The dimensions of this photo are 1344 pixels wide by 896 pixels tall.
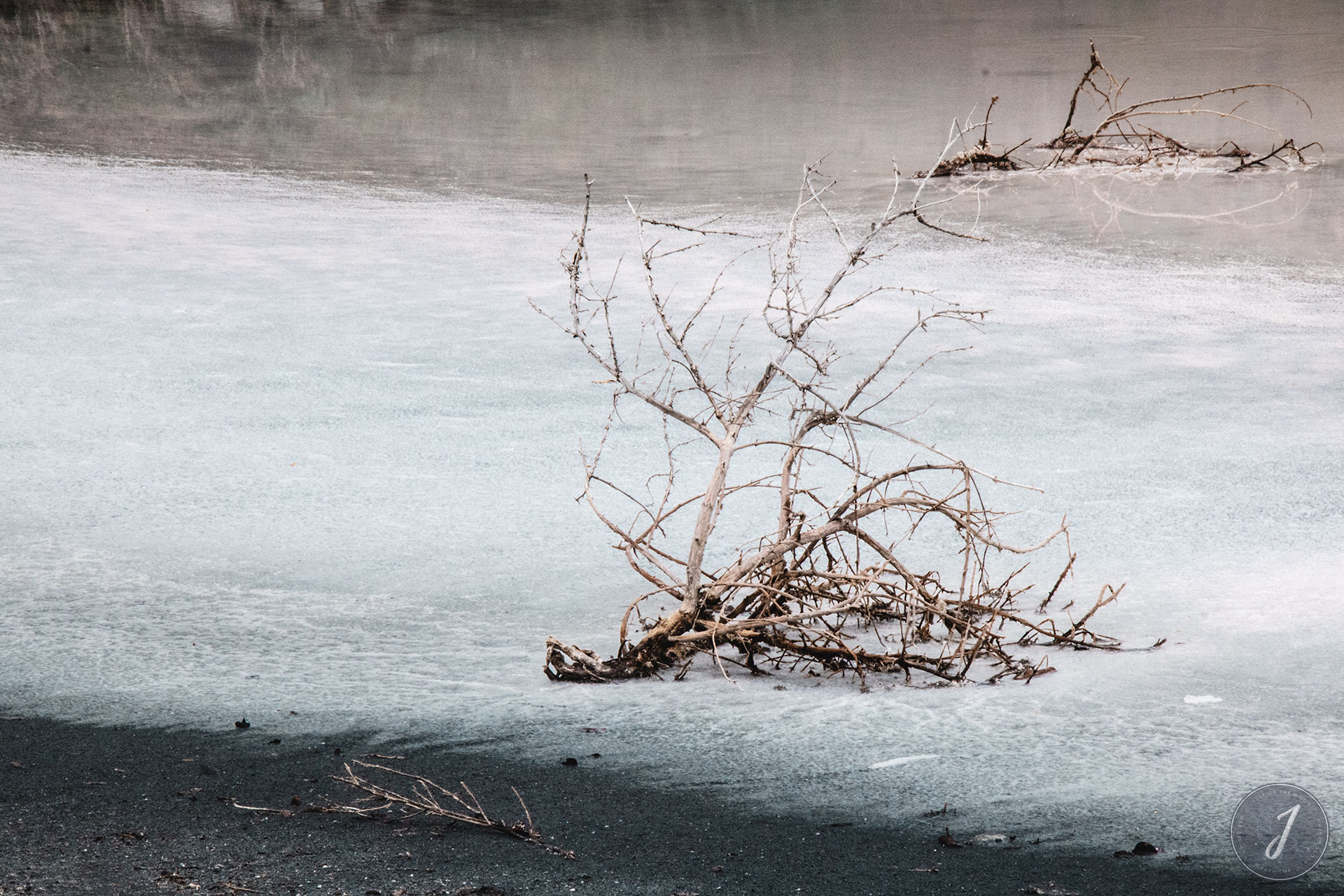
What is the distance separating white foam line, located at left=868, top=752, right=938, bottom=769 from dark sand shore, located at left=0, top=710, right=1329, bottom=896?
317 millimetres

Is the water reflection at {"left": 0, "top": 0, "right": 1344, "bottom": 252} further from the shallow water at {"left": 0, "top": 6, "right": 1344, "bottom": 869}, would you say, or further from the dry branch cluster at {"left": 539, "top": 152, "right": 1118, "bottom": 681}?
the dry branch cluster at {"left": 539, "top": 152, "right": 1118, "bottom": 681}

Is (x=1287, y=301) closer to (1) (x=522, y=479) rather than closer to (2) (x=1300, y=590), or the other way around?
(2) (x=1300, y=590)

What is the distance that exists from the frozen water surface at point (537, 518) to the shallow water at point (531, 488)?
2cm

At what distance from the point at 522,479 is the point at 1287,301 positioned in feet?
18.0

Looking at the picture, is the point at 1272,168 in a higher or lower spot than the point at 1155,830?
higher

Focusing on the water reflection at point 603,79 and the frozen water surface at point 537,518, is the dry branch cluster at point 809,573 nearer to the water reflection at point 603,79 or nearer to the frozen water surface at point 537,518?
the frozen water surface at point 537,518

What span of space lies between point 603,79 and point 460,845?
61.2ft

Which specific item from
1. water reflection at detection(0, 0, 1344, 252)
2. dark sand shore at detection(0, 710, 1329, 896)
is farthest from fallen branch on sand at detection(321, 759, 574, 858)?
water reflection at detection(0, 0, 1344, 252)

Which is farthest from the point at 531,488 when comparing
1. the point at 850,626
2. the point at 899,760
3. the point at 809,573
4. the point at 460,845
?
the point at 460,845

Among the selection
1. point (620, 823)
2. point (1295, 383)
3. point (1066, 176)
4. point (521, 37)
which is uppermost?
point (521, 37)

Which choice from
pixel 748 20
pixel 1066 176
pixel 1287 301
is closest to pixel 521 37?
pixel 748 20

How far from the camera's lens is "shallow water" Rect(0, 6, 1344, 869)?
413 centimetres

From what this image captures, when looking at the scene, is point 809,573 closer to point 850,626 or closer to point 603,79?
point 850,626

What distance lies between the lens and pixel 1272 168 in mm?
14141
